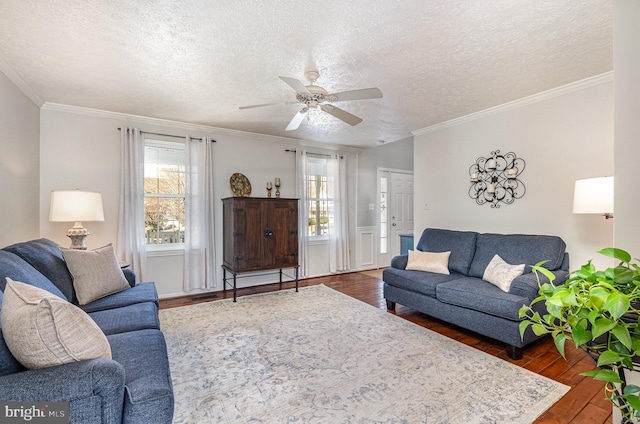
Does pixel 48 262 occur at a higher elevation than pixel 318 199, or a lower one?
lower

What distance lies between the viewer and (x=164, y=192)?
4.19 metres

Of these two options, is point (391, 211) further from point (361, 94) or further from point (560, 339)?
point (560, 339)

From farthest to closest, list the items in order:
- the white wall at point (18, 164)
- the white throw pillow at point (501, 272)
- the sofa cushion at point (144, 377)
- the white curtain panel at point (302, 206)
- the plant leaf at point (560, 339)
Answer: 1. the white curtain panel at point (302, 206)
2. the white throw pillow at point (501, 272)
3. the white wall at point (18, 164)
4. the sofa cushion at point (144, 377)
5. the plant leaf at point (560, 339)

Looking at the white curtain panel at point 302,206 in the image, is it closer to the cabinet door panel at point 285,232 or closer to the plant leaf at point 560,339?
the cabinet door panel at point 285,232

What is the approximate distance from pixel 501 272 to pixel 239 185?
12.0 ft

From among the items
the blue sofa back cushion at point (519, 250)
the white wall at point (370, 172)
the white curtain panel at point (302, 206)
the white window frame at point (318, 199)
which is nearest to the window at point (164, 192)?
the white curtain panel at point (302, 206)

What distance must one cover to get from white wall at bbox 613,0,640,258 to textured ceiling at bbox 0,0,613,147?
700 mm

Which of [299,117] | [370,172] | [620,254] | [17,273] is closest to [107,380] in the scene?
[17,273]

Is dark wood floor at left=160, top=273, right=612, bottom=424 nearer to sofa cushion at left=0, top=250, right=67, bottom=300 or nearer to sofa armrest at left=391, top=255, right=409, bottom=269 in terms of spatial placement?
sofa armrest at left=391, top=255, right=409, bottom=269

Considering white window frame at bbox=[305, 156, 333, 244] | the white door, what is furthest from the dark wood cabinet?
the white door

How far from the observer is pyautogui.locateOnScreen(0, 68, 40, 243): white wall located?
8.41ft

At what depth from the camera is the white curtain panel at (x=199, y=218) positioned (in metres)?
4.20

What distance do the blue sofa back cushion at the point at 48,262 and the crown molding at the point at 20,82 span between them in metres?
1.52

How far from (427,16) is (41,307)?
8.28ft
